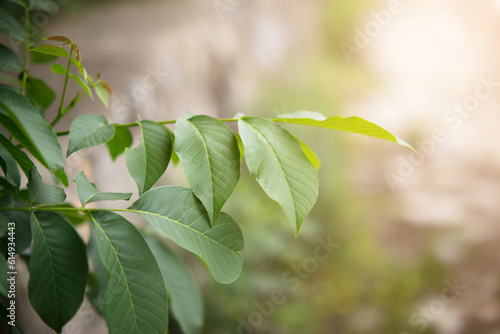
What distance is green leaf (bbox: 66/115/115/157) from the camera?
484 mm

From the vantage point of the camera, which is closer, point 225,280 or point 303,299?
point 225,280

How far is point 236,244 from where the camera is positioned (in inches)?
18.4

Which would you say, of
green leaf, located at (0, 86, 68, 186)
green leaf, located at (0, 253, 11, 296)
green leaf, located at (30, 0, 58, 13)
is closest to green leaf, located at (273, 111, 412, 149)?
green leaf, located at (0, 86, 68, 186)

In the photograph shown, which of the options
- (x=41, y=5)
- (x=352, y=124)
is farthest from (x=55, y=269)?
(x=41, y=5)

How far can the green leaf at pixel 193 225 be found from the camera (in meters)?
0.44

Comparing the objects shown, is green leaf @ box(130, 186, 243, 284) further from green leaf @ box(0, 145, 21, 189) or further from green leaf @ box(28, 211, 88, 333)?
green leaf @ box(0, 145, 21, 189)

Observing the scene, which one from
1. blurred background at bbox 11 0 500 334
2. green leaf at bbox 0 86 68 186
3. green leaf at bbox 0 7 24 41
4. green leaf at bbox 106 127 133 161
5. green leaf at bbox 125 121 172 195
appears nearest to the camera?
green leaf at bbox 0 86 68 186

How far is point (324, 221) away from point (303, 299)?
49cm

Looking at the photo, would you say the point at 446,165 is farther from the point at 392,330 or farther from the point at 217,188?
the point at 217,188

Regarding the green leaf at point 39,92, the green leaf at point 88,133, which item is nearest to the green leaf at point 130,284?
the green leaf at point 88,133

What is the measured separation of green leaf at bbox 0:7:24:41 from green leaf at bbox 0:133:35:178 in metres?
0.21

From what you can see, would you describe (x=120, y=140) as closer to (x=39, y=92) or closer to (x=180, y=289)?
(x=39, y=92)

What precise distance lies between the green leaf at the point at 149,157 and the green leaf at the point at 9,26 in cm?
26

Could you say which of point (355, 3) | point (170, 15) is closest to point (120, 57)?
point (170, 15)
